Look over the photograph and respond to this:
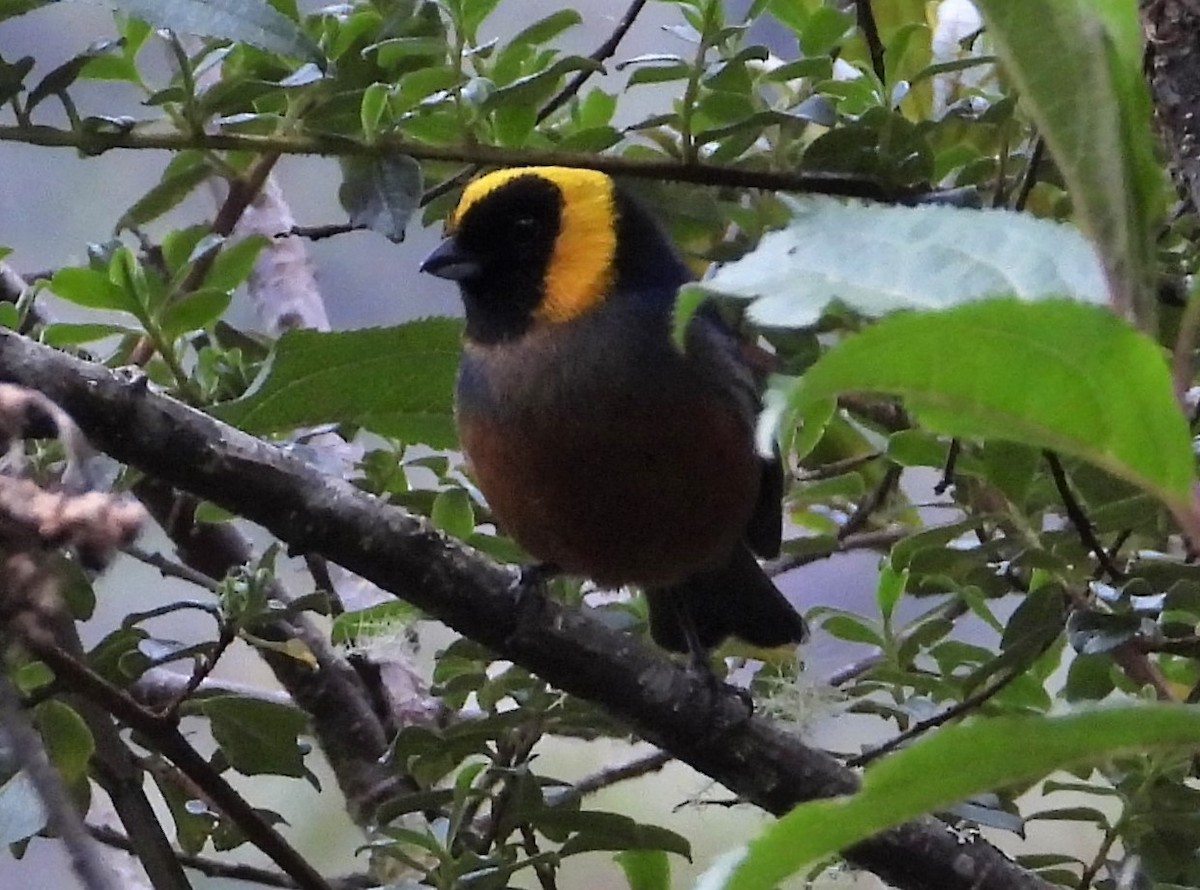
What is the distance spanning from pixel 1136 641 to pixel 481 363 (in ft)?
1.83

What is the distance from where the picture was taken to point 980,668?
88cm

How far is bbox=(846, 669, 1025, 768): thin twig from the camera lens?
0.87m

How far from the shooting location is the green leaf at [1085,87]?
365 mm

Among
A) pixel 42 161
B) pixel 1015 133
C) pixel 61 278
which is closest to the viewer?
pixel 61 278

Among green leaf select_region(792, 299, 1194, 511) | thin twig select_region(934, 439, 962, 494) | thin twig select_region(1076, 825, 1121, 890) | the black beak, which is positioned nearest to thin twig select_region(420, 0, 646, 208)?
the black beak

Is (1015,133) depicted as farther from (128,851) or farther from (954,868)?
(128,851)

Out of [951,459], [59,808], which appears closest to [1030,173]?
[951,459]

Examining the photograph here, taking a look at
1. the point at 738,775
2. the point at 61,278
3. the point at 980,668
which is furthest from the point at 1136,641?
the point at 61,278

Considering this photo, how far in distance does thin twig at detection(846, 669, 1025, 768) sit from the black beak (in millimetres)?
546

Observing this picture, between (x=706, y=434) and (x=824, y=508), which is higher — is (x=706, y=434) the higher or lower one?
the higher one

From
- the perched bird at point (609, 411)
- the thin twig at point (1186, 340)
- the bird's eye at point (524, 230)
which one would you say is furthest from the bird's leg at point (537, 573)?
the thin twig at point (1186, 340)

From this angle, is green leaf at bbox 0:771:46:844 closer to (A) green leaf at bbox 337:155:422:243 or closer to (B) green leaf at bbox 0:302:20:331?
(B) green leaf at bbox 0:302:20:331

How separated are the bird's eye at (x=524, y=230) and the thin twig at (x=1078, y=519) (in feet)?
1.91

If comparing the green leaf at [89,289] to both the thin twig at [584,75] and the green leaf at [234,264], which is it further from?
the thin twig at [584,75]
